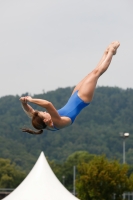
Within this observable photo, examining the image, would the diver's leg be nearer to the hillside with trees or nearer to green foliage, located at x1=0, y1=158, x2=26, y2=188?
green foliage, located at x1=0, y1=158, x2=26, y2=188

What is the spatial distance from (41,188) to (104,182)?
1422 cm

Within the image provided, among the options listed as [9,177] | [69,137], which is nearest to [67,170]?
[9,177]

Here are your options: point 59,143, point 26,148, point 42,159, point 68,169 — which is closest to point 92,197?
point 42,159

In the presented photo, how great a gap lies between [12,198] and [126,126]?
16115cm

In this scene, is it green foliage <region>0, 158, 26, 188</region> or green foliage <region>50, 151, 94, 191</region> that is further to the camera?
green foliage <region>50, 151, 94, 191</region>

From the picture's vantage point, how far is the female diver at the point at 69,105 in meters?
12.6

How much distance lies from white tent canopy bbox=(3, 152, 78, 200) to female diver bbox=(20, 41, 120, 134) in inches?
497

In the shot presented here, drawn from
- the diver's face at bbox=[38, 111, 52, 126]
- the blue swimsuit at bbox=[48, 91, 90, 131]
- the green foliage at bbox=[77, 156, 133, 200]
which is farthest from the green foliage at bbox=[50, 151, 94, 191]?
the diver's face at bbox=[38, 111, 52, 126]

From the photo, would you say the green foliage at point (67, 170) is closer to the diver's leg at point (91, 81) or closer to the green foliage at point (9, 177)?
the green foliage at point (9, 177)

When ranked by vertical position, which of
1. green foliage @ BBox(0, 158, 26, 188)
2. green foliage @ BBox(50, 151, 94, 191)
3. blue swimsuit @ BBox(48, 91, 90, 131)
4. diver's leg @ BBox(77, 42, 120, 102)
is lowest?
blue swimsuit @ BBox(48, 91, 90, 131)

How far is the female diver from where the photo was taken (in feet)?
41.3

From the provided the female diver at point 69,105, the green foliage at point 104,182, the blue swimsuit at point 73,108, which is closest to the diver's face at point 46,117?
the female diver at point 69,105

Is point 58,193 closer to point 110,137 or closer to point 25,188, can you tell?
Result: point 25,188

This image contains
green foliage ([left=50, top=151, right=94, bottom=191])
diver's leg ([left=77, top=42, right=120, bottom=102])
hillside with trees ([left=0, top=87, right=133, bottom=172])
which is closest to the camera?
diver's leg ([left=77, top=42, right=120, bottom=102])
